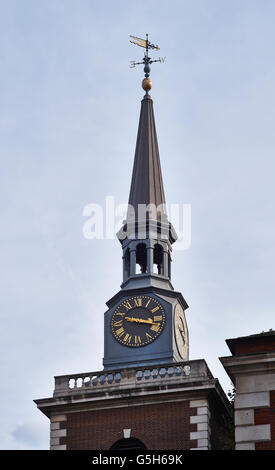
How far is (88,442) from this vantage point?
4944cm

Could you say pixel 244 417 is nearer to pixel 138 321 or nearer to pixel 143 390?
pixel 143 390

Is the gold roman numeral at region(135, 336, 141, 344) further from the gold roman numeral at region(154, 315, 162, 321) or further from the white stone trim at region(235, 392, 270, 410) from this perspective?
the white stone trim at region(235, 392, 270, 410)

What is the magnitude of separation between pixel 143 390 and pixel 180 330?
27.8 ft

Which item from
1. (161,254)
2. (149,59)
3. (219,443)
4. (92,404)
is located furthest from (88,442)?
(149,59)

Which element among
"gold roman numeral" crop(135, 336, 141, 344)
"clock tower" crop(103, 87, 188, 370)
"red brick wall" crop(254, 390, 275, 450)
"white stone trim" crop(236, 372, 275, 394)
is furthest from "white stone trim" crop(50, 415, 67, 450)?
"red brick wall" crop(254, 390, 275, 450)

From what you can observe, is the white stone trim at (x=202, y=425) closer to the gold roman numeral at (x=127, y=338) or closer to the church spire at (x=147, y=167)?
the gold roman numeral at (x=127, y=338)

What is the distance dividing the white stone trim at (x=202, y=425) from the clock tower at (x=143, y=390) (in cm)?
4

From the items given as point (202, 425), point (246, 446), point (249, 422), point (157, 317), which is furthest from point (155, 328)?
point (246, 446)

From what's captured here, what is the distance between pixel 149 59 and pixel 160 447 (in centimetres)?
2797

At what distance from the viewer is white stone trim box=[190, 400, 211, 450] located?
4781 cm

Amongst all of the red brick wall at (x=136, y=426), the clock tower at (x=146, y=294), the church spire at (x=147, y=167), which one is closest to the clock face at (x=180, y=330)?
the clock tower at (x=146, y=294)

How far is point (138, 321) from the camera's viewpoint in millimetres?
56344

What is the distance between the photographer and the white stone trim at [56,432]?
4974 cm
